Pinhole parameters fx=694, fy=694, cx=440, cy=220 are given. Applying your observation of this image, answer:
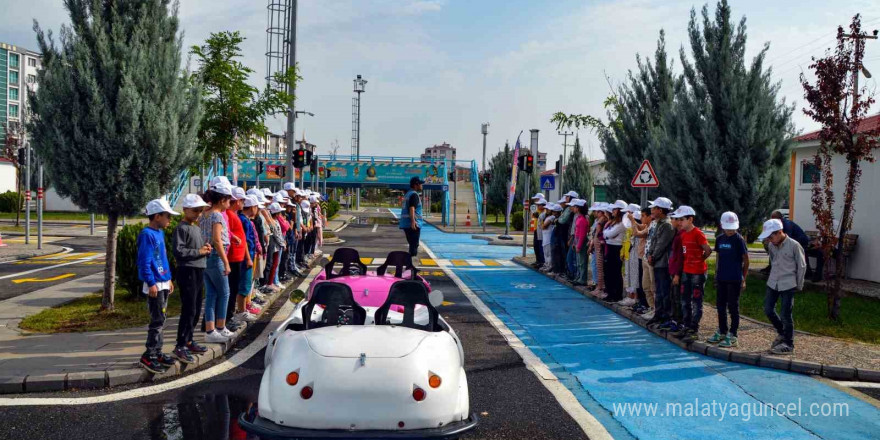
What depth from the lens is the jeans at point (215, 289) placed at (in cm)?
802

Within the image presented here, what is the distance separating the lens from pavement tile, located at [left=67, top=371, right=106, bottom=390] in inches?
254

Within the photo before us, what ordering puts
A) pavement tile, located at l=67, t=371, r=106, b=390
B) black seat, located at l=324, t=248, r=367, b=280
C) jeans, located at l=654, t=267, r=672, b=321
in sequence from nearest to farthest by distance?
pavement tile, located at l=67, t=371, r=106, b=390, black seat, located at l=324, t=248, r=367, b=280, jeans, located at l=654, t=267, r=672, b=321

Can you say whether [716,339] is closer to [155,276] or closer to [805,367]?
[805,367]

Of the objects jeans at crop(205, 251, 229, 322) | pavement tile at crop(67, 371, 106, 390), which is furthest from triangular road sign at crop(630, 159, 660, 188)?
pavement tile at crop(67, 371, 106, 390)

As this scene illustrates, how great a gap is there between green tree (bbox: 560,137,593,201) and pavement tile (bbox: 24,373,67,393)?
31.4 m

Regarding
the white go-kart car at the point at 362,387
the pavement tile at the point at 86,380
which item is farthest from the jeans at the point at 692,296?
the pavement tile at the point at 86,380

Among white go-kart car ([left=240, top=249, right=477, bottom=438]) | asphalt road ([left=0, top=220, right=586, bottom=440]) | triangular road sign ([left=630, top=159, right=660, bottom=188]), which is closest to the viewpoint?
white go-kart car ([left=240, top=249, right=477, bottom=438])

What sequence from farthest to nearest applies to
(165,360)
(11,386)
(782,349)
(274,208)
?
(274,208) → (782,349) → (165,360) → (11,386)

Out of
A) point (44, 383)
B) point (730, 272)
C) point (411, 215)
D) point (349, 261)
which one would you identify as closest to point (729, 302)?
point (730, 272)

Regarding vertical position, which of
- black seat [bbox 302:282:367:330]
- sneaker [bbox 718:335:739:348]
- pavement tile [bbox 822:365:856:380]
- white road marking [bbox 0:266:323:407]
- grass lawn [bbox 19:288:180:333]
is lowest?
white road marking [bbox 0:266:323:407]

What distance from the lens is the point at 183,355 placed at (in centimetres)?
728

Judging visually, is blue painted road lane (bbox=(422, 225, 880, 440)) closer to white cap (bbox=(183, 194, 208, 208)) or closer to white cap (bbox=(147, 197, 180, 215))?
white cap (bbox=(183, 194, 208, 208))

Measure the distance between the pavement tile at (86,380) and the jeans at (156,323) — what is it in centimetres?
50

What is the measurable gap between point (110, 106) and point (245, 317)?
3.45 meters
